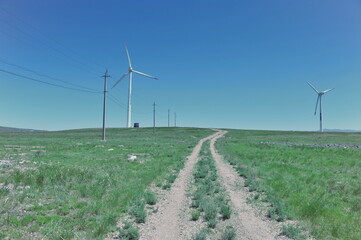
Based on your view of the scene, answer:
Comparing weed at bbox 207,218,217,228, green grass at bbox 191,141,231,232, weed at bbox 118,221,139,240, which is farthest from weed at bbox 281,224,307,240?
weed at bbox 118,221,139,240

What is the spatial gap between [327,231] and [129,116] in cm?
9155

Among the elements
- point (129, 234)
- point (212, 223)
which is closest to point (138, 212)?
point (129, 234)

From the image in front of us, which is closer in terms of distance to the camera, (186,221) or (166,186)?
(186,221)

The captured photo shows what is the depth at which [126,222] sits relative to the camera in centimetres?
752

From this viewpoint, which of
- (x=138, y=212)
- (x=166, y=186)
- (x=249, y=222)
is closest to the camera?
(x=249, y=222)

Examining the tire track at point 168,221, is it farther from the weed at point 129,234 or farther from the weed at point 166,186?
the weed at point 166,186

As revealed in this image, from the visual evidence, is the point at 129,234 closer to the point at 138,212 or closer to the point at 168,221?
the point at 138,212

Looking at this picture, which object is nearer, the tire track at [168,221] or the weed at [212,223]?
the tire track at [168,221]

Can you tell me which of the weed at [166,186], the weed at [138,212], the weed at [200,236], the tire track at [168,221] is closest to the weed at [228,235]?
the weed at [200,236]

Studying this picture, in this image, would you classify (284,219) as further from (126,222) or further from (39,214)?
(39,214)

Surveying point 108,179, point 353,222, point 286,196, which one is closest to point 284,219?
point 353,222

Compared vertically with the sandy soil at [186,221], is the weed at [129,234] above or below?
above

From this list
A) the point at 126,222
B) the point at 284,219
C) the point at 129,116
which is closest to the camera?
the point at 126,222

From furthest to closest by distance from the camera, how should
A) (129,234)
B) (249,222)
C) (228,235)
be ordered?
(249,222), (129,234), (228,235)
